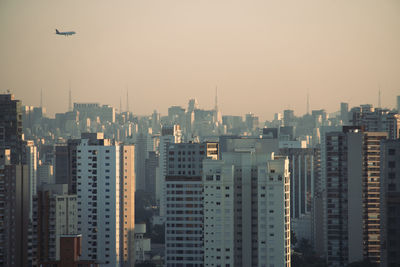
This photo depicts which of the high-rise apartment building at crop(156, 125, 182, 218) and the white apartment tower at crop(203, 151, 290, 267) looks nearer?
the white apartment tower at crop(203, 151, 290, 267)

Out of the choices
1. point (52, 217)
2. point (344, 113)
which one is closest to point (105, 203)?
point (52, 217)

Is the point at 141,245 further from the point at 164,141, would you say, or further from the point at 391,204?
the point at 164,141

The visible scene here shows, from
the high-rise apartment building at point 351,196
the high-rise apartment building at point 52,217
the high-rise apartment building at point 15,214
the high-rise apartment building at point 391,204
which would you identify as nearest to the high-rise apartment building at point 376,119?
the high-rise apartment building at point 351,196

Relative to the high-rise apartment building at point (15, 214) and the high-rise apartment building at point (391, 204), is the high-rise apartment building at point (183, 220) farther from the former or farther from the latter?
the high-rise apartment building at point (391, 204)

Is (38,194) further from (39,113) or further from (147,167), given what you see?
(147,167)

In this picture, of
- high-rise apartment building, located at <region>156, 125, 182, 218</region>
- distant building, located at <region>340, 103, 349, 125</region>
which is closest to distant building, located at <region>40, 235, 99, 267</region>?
distant building, located at <region>340, 103, 349, 125</region>

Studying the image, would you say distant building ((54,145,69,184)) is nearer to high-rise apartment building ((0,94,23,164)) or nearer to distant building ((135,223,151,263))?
high-rise apartment building ((0,94,23,164))
